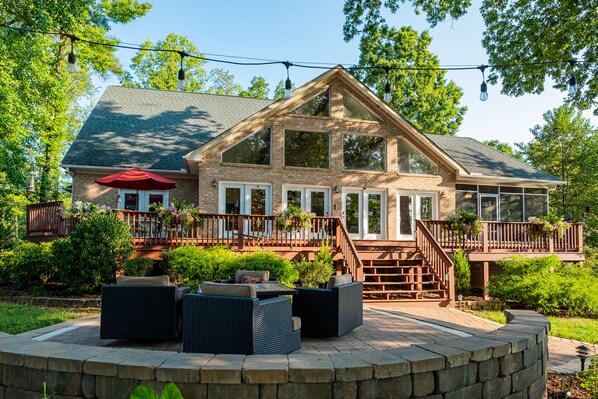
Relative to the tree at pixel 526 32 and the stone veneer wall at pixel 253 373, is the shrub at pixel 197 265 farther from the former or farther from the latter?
the tree at pixel 526 32

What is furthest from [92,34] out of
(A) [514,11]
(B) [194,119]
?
(A) [514,11]

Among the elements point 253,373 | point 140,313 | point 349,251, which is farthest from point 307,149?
point 253,373

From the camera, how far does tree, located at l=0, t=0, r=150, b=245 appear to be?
1254 cm

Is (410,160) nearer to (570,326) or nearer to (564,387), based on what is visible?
(570,326)

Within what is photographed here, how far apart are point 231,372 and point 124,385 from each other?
0.83 m

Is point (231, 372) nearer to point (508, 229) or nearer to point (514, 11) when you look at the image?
point (514, 11)

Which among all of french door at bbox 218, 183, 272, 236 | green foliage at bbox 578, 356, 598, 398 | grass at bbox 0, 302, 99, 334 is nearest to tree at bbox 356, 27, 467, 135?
french door at bbox 218, 183, 272, 236

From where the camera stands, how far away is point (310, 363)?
328cm

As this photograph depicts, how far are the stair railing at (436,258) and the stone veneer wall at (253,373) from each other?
751 cm

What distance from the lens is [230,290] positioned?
4531 mm

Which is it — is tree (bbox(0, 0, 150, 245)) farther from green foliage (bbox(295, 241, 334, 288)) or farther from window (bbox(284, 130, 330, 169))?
green foliage (bbox(295, 241, 334, 288))

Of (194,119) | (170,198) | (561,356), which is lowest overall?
(561,356)

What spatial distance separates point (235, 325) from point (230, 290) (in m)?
0.37

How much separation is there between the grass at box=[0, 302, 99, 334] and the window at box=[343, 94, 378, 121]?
1069cm
